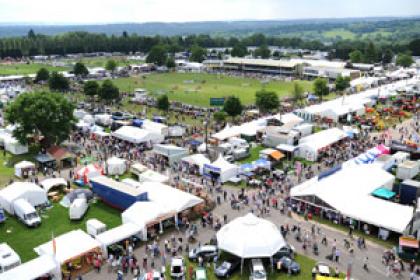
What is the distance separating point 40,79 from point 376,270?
70.9 metres

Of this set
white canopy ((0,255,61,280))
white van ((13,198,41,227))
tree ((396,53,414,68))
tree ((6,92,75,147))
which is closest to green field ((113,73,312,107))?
tree ((6,92,75,147))

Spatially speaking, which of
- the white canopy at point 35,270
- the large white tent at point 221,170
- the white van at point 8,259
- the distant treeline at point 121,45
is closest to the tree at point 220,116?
the large white tent at point 221,170

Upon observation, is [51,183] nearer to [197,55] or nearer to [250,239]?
[250,239]

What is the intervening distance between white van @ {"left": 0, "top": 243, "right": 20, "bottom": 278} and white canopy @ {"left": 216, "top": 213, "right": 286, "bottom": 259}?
9.59m

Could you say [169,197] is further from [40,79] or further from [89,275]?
[40,79]

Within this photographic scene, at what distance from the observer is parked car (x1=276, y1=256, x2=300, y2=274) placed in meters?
19.3

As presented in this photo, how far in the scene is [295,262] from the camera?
1991 cm

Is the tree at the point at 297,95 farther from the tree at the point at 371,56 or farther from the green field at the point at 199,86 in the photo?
the tree at the point at 371,56

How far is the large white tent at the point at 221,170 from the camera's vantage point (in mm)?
30625

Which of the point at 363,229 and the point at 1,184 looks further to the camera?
the point at 1,184

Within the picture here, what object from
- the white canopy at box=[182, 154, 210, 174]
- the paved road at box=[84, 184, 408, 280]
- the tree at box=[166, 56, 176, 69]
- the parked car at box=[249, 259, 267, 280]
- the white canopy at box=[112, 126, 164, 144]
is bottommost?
the paved road at box=[84, 184, 408, 280]

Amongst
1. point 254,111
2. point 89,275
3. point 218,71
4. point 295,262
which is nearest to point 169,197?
point 89,275

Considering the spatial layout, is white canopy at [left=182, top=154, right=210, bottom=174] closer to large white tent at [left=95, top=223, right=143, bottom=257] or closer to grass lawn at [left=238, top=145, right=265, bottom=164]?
grass lawn at [left=238, top=145, right=265, bottom=164]

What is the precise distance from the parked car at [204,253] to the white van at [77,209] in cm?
804
